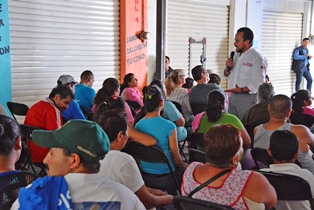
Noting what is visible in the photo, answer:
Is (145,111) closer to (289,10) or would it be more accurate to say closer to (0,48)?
(0,48)

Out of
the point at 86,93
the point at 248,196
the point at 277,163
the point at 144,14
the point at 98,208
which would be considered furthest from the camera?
the point at 144,14

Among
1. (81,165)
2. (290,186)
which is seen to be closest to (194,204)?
(81,165)

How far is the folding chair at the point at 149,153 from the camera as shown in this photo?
3.17 metres

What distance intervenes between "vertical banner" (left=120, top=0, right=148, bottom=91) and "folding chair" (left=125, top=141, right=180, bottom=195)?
4.71 metres

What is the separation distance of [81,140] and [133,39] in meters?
6.51

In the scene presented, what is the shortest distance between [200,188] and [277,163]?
0.72 m

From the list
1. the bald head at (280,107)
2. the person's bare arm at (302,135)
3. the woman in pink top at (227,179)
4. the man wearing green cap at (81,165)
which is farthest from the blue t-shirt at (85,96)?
the man wearing green cap at (81,165)

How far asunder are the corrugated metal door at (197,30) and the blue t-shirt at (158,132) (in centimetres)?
558

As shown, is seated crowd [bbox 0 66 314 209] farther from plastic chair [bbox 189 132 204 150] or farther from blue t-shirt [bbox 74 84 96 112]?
blue t-shirt [bbox 74 84 96 112]

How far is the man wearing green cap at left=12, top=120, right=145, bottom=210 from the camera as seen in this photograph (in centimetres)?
153

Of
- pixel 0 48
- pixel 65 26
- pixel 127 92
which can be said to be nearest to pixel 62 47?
pixel 65 26

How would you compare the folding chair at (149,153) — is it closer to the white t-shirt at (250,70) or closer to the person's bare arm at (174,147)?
the person's bare arm at (174,147)

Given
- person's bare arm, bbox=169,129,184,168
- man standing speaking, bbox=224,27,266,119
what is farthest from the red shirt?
man standing speaking, bbox=224,27,266,119

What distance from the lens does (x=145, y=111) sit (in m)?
3.51
